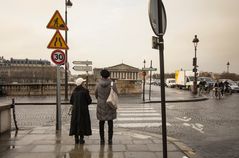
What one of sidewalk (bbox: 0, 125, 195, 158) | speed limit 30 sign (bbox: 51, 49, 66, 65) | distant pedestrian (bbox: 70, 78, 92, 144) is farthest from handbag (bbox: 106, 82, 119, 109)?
speed limit 30 sign (bbox: 51, 49, 66, 65)

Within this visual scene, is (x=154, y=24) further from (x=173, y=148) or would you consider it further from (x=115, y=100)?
(x=173, y=148)

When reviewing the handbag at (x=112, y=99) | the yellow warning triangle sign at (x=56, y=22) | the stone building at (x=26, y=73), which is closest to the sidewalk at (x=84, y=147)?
the handbag at (x=112, y=99)

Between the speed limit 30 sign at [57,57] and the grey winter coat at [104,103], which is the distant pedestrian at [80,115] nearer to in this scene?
the grey winter coat at [104,103]

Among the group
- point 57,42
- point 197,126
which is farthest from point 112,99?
point 197,126

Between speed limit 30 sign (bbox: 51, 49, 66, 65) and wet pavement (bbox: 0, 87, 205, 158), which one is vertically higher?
speed limit 30 sign (bbox: 51, 49, 66, 65)

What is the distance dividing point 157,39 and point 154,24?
9.9 inches

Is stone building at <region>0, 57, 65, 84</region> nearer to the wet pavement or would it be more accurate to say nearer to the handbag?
the wet pavement

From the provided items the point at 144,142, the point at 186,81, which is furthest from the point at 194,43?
the point at 144,142

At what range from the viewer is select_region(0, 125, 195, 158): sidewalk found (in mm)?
5961

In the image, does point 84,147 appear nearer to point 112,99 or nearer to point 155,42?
point 112,99

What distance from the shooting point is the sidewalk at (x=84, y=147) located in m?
5.96

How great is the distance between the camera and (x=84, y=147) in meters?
6.60

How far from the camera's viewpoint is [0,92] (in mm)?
25641

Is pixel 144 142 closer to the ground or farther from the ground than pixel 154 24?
closer to the ground
